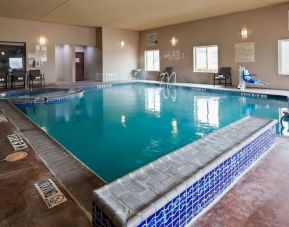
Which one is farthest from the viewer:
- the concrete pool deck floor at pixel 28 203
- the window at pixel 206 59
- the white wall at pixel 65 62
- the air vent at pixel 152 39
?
the air vent at pixel 152 39

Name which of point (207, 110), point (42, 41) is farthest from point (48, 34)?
point (207, 110)

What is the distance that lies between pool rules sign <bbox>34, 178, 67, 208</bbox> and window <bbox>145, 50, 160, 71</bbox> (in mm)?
10923

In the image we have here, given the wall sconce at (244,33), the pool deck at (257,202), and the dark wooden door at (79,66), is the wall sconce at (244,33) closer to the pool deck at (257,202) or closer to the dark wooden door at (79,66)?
the pool deck at (257,202)

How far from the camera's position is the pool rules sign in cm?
169

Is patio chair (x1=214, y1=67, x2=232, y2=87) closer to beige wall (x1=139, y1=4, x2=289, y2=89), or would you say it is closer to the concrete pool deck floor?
beige wall (x1=139, y1=4, x2=289, y2=89)

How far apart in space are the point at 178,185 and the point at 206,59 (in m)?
9.58

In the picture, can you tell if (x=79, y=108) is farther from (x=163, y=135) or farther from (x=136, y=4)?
(x=136, y=4)

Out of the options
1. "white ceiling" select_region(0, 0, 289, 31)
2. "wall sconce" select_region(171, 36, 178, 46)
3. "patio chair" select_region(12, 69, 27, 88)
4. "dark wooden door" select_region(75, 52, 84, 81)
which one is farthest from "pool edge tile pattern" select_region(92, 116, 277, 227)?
"dark wooden door" select_region(75, 52, 84, 81)

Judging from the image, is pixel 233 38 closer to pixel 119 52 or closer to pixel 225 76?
pixel 225 76

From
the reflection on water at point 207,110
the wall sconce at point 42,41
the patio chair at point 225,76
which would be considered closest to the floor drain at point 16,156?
the reflection on water at point 207,110

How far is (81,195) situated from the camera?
71.6 inches

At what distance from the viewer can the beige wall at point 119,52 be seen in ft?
38.8

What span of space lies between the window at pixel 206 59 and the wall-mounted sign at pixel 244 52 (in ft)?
3.27

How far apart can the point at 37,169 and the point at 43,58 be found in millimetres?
9367
